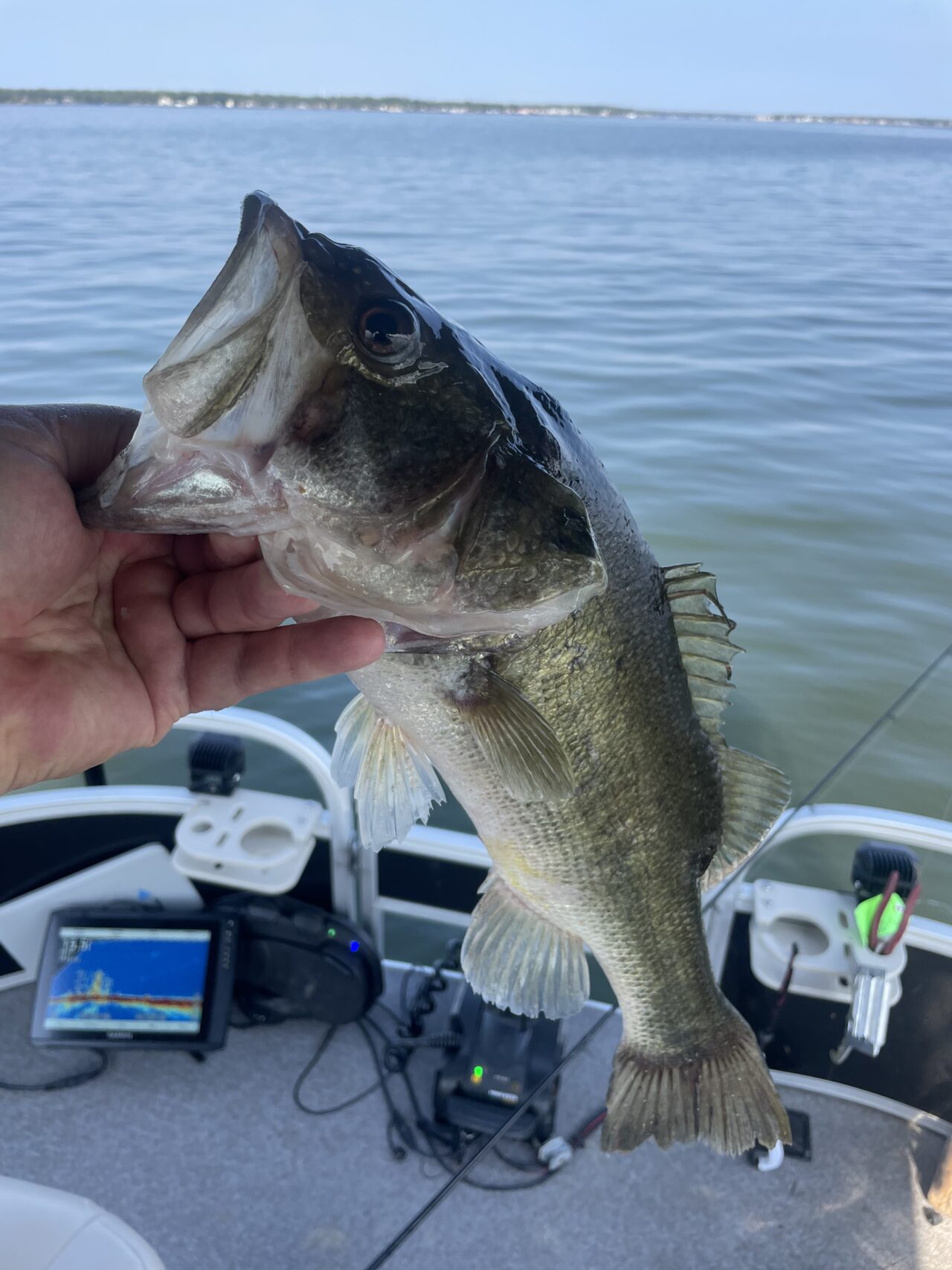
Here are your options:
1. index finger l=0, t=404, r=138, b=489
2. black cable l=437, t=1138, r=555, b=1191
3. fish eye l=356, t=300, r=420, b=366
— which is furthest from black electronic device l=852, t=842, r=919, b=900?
index finger l=0, t=404, r=138, b=489

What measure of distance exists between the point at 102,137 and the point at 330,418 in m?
49.0

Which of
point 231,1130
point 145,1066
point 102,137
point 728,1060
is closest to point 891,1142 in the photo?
point 728,1060

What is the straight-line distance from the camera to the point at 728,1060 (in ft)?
6.24

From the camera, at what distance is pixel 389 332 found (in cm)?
113

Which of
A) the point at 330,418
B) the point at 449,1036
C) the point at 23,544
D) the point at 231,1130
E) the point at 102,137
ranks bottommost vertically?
the point at 231,1130

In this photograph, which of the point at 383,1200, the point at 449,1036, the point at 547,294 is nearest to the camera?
the point at 383,1200

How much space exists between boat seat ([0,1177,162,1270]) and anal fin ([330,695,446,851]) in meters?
0.80

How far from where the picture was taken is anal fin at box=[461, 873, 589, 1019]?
1876mm

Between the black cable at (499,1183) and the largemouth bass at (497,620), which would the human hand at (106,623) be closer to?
the largemouth bass at (497,620)

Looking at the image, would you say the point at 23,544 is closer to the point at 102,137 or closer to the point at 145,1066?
the point at 145,1066

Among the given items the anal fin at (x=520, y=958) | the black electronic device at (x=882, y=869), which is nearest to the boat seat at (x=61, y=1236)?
the anal fin at (x=520, y=958)

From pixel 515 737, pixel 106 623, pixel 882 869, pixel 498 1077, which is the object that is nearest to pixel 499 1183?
pixel 498 1077

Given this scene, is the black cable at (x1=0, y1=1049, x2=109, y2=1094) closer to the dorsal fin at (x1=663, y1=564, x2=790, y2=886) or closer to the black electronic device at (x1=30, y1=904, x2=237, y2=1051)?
the black electronic device at (x1=30, y1=904, x2=237, y2=1051)

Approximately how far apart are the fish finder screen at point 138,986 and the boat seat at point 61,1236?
128 cm
